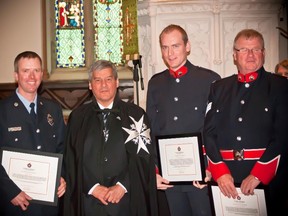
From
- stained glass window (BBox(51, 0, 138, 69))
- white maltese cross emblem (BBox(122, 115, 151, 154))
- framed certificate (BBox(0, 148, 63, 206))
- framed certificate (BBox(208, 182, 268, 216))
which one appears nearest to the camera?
framed certificate (BBox(208, 182, 268, 216))

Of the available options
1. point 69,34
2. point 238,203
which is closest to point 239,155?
point 238,203

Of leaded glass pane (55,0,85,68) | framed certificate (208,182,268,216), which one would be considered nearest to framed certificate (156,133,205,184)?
framed certificate (208,182,268,216)

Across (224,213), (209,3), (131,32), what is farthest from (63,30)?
(224,213)

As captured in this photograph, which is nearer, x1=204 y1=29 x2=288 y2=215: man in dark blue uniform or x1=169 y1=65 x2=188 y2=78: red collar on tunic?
x1=204 y1=29 x2=288 y2=215: man in dark blue uniform

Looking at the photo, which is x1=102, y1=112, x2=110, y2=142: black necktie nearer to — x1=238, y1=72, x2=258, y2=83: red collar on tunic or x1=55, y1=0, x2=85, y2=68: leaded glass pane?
x1=238, y1=72, x2=258, y2=83: red collar on tunic

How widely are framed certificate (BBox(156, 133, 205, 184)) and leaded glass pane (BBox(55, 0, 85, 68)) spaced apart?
448 cm

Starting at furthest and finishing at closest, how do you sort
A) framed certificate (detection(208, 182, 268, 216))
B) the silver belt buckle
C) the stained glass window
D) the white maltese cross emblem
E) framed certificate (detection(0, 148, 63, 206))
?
the stained glass window → the white maltese cross emblem → framed certificate (detection(0, 148, 63, 206)) → the silver belt buckle → framed certificate (detection(208, 182, 268, 216))

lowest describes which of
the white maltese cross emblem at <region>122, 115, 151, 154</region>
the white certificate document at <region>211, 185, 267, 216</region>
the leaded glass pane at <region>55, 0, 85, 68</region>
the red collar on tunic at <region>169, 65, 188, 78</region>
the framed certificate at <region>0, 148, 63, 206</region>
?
the white certificate document at <region>211, 185, 267, 216</region>

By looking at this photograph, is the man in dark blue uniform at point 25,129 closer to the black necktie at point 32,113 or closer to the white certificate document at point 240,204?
the black necktie at point 32,113

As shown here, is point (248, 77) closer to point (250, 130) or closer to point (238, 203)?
point (250, 130)

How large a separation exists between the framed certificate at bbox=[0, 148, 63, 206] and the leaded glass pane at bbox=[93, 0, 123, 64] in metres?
4.44

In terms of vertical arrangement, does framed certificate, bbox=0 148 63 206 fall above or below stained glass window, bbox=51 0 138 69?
below

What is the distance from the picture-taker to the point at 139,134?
2865mm

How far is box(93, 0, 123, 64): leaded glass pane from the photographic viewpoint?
700cm
